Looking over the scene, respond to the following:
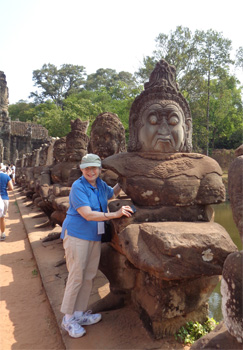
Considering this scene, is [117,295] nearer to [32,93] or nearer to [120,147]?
A: [120,147]

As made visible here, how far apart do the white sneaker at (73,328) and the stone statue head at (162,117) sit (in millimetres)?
1662

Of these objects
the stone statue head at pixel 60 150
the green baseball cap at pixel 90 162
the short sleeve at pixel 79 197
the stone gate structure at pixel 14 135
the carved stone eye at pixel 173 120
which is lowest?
the short sleeve at pixel 79 197

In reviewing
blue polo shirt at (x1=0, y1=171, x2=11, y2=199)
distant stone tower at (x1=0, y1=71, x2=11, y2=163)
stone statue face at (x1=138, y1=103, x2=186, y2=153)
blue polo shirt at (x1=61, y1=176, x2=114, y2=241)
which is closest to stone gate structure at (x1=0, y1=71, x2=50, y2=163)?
distant stone tower at (x1=0, y1=71, x2=11, y2=163)

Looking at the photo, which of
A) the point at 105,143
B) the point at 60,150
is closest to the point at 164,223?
the point at 105,143

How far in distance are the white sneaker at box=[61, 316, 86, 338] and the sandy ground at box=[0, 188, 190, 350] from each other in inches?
1.5

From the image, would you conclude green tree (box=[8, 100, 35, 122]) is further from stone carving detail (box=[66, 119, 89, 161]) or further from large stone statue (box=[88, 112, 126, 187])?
large stone statue (box=[88, 112, 126, 187])

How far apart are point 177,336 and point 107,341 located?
1.87 ft

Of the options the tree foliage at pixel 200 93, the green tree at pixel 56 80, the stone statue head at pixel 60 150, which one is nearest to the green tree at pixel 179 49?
the tree foliage at pixel 200 93

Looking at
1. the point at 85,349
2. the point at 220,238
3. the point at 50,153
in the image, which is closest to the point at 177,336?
the point at 85,349

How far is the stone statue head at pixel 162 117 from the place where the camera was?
2797mm

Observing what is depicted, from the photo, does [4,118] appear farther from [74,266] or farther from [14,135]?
[74,266]

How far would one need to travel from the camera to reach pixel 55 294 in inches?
138

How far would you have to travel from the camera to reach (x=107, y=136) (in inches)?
Answer: 177

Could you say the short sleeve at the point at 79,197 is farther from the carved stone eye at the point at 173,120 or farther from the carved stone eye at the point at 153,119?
the carved stone eye at the point at 173,120
